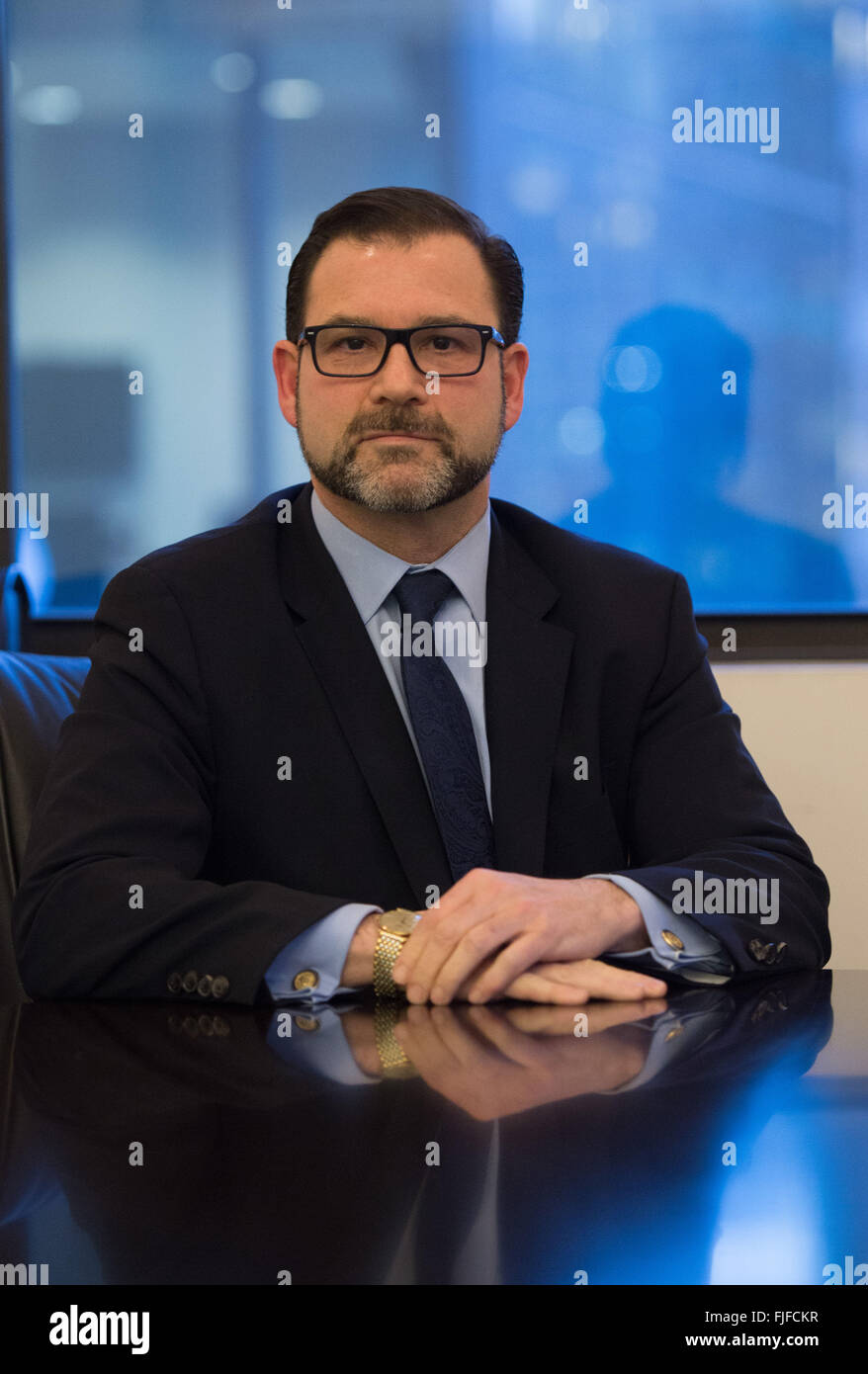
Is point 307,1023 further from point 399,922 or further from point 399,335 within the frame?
point 399,335

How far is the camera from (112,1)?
287 centimetres

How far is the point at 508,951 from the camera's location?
52.1 inches

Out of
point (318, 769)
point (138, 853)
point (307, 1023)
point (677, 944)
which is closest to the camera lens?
point (307, 1023)

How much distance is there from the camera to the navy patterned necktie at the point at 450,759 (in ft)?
5.87

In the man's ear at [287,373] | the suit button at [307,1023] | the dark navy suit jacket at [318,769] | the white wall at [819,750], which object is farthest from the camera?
the white wall at [819,750]

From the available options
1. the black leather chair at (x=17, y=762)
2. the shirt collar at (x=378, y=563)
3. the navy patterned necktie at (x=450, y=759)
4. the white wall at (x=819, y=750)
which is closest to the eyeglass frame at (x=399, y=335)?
the shirt collar at (x=378, y=563)

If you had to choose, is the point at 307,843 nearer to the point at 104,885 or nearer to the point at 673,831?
the point at 104,885

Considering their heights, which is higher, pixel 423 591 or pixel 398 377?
pixel 398 377

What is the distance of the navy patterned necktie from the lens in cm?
179

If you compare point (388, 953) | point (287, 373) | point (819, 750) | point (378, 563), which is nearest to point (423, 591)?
point (378, 563)

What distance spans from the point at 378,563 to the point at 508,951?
803mm

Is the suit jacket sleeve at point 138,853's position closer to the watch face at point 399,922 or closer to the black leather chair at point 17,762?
the watch face at point 399,922

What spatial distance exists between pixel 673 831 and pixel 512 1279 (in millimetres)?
1334

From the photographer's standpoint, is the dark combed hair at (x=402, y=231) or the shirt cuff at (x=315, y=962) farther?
the dark combed hair at (x=402, y=231)
